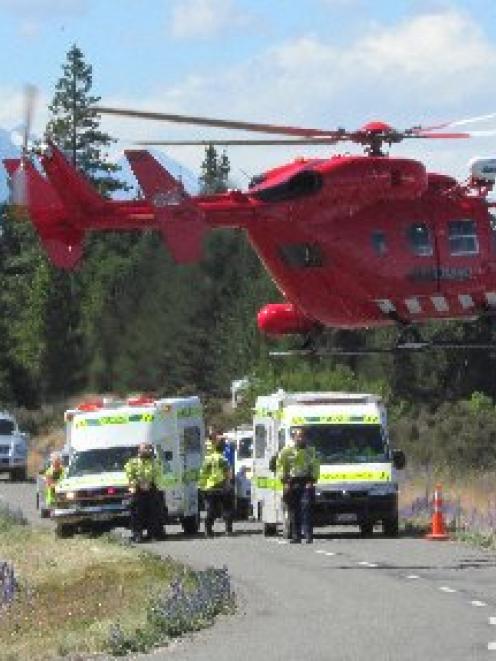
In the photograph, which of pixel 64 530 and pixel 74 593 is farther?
pixel 64 530

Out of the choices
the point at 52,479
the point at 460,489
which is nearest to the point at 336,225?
the point at 52,479

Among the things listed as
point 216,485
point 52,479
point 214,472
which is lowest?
point 216,485

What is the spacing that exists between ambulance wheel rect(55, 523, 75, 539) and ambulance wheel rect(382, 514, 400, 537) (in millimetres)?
5259

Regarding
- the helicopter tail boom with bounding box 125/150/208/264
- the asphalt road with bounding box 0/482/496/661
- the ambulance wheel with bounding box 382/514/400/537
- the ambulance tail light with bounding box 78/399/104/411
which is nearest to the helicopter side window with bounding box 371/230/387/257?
the helicopter tail boom with bounding box 125/150/208/264

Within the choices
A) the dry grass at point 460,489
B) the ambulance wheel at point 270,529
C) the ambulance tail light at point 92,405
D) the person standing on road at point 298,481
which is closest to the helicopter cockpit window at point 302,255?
the person standing on road at point 298,481

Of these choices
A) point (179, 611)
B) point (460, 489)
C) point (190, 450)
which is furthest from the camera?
point (460, 489)

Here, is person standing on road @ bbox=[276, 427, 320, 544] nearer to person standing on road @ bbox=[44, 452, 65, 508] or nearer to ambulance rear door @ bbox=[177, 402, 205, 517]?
ambulance rear door @ bbox=[177, 402, 205, 517]

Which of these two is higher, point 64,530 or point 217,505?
point 217,505

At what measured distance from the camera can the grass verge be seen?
20391 mm

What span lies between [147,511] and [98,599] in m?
9.33

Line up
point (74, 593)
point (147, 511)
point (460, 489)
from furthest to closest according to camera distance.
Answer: point (460, 489), point (147, 511), point (74, 593)

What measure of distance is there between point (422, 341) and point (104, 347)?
9.11m

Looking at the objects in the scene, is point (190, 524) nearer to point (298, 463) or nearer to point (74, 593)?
point (298, 463)

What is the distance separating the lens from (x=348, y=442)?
35.6 m
